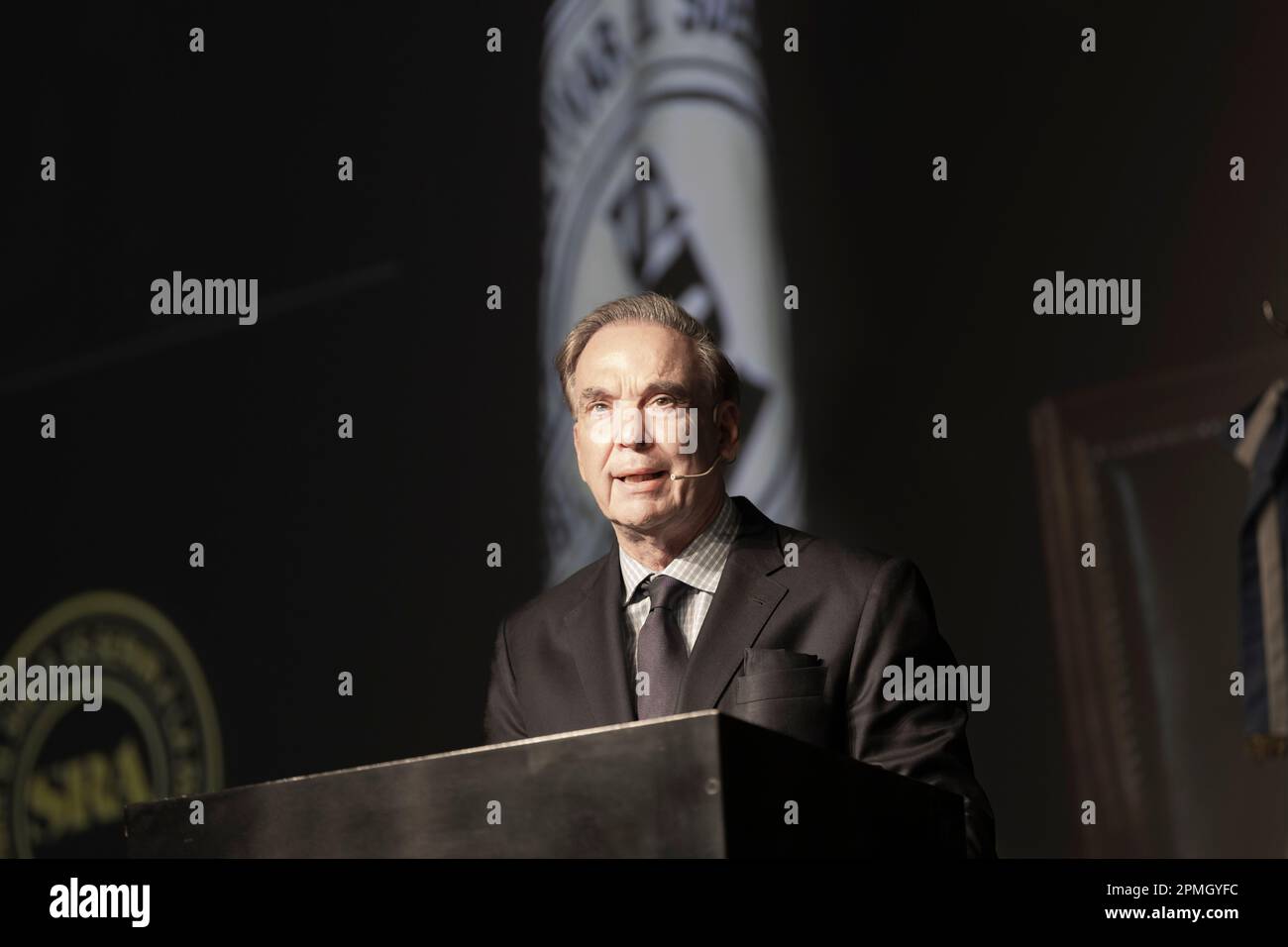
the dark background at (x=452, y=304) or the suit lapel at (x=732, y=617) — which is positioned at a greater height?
the dark background at (x=452, y=304)

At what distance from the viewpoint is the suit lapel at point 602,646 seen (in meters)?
2.58

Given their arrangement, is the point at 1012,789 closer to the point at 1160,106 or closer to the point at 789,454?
the point at 789,454

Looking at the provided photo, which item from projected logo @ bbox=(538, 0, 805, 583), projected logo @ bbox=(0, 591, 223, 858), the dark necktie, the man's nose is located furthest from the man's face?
projected logo @ bbox=(0, 591, 223, 858)

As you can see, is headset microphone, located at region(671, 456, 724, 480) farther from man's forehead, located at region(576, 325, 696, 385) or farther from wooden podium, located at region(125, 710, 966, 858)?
wooden podium, located at region(125, 710, 966, 858)

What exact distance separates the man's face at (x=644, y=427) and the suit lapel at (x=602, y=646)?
120 mm

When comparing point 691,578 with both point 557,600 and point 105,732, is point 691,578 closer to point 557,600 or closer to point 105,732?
point 557,600


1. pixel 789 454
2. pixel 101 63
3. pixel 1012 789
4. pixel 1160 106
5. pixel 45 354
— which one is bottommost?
Answer: pixel 1012 789

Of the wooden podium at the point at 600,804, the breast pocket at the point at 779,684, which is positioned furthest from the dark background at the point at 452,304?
the wooden podium at the point at 600,804

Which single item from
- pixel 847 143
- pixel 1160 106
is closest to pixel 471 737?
pixel 847 143

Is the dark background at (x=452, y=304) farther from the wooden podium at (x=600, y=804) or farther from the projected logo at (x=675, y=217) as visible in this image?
the wooden podium at (x=600, y=804)

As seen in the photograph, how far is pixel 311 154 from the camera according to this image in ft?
14.7

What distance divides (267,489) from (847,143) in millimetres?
1726

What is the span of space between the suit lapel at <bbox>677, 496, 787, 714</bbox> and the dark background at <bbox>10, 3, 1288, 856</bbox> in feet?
4.79

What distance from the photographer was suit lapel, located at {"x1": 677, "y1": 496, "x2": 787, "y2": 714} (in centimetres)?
251
